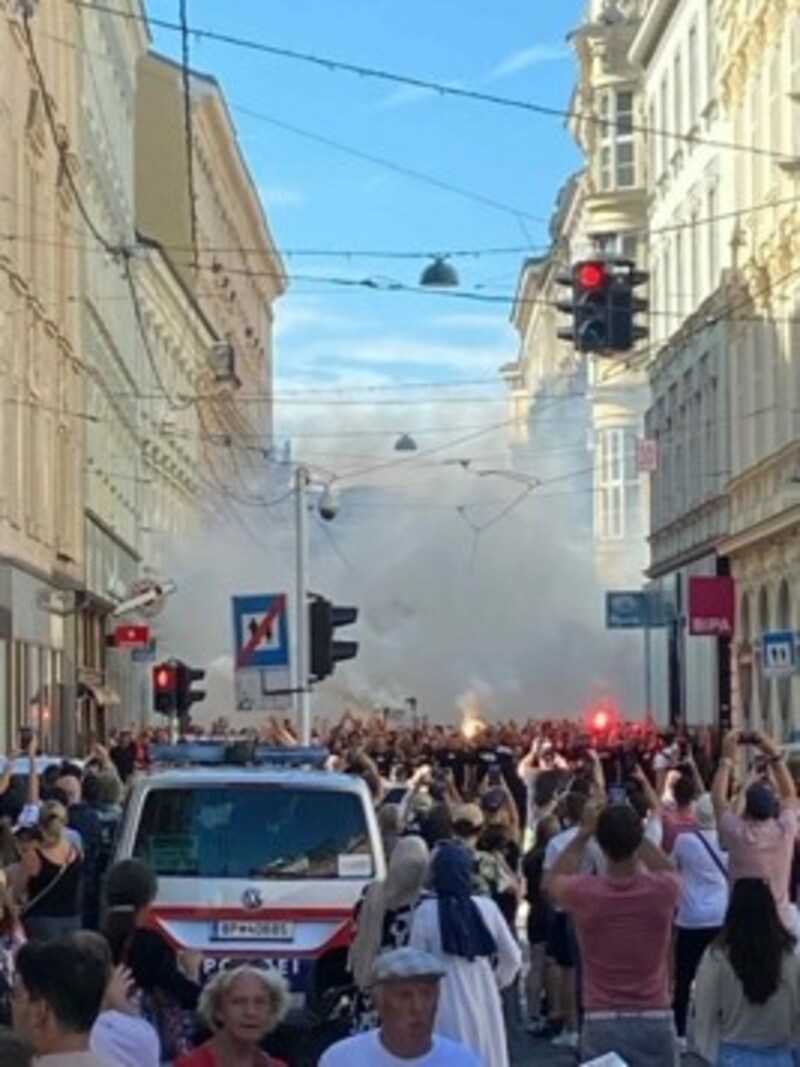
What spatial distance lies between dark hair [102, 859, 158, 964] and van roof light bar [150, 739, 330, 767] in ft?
19.0

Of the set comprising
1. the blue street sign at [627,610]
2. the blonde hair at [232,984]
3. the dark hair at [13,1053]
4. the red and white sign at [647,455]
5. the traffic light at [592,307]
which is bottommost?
the blonde hair at [232,984]

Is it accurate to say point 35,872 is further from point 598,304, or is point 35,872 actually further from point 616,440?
point 616,440

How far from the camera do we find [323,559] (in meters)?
71.2

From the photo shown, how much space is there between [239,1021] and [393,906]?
331cm

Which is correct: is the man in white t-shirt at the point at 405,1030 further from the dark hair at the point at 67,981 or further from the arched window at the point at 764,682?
the arched window at the point at 764,682

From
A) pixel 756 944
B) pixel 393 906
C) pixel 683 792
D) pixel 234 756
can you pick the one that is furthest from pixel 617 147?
A: pixel 756 944

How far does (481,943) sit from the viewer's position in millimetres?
9422

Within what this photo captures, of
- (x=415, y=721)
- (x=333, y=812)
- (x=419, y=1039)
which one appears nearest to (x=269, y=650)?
(x=333, y=812)

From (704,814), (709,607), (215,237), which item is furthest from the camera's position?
(215,237)

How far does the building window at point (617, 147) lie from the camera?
68062 millimetres

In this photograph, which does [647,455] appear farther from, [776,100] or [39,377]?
[39,377]

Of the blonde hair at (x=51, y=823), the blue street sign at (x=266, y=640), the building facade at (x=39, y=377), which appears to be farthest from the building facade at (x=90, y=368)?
the blonde hair at (x=51, y=823)

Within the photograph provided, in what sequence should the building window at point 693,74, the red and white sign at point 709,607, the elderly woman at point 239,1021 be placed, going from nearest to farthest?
the elderly woman at point 239,1021, the red and white sign at point 709,607, the building window at point 693,74

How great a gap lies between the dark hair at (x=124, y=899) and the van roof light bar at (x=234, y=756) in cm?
580
